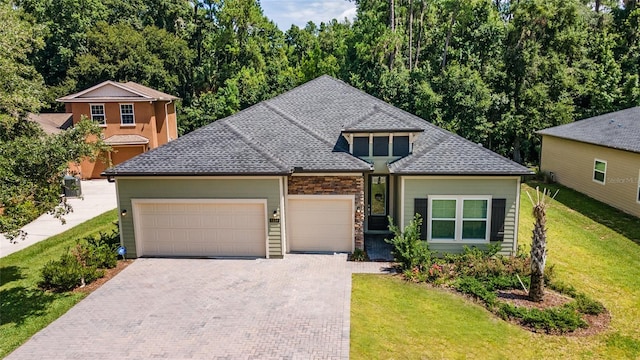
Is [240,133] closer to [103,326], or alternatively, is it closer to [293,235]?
[293,235]

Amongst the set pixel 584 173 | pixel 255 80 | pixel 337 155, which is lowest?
pixel 584 173

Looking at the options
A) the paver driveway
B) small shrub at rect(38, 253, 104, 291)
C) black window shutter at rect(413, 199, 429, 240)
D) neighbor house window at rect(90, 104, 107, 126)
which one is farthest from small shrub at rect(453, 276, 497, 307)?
neighbor house window at rect(90, 104, 107, 126)

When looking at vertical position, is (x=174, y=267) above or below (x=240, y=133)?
below

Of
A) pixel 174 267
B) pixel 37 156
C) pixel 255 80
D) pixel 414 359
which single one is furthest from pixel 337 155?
pixel 255 80

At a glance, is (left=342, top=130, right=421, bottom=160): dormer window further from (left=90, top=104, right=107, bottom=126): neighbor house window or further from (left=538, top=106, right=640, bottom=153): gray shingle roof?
(left=90, top=104, right=107, bottom=126): neighbor house window

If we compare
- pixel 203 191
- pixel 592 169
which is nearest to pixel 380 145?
pixel 203 191

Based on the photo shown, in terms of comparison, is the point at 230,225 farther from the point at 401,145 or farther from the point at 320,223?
the point at 401,145

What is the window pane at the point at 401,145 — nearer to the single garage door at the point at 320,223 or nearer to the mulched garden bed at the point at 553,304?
the single garage door at the point at 320,223
